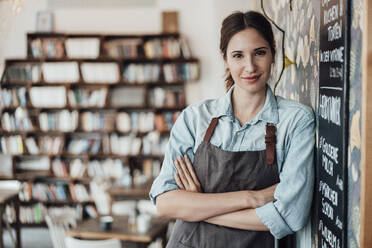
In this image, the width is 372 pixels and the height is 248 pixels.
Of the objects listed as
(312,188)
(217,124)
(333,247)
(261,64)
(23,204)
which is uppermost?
(261,64)

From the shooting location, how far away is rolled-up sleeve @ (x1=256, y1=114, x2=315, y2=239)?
1623 mm

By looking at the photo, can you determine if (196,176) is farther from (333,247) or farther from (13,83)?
(13,83)

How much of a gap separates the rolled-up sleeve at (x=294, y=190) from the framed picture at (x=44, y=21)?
6.34m

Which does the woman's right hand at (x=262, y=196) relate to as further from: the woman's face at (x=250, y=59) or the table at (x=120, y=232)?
the table at (x=120, y=232)

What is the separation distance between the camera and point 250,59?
1734mm

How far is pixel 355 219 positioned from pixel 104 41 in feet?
20.5

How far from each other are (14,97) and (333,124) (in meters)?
6.55

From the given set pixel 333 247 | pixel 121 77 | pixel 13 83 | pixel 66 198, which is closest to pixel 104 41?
pixel 121 77

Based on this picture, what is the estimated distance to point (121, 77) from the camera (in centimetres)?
711

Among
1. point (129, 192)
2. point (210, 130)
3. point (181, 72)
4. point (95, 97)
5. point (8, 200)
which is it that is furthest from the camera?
point (95, 97)

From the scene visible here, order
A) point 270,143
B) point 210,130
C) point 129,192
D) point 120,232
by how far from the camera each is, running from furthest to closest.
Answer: point 129,192 → point 120,232 → point 210,130 → point 270,143


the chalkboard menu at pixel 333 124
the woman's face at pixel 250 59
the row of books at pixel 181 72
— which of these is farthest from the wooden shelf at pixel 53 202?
the chalkboard menu at pixel 333 124

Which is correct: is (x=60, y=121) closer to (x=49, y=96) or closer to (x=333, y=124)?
(x=49, y=96)

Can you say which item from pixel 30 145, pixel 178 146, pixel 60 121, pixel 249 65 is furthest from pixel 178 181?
pixel 30 145
